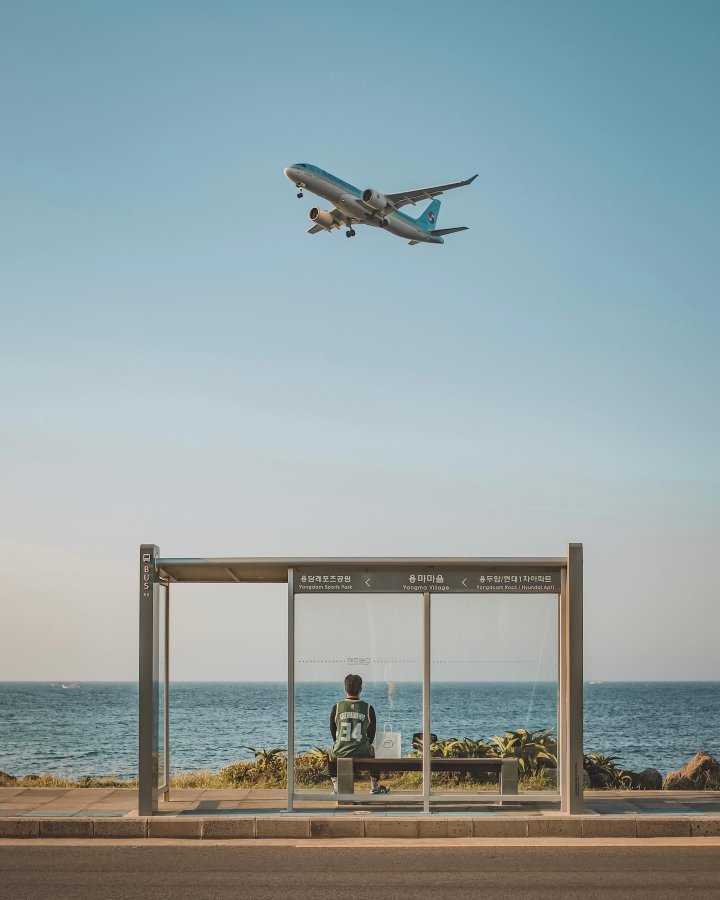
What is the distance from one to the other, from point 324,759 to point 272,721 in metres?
51.8

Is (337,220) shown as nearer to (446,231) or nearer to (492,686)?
(446,231)

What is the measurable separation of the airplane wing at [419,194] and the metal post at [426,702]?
86.6 ft

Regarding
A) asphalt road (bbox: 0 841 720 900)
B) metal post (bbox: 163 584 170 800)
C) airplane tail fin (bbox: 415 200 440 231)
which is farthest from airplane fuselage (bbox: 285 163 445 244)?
asphalt road (bbox: 0 841 720 900)

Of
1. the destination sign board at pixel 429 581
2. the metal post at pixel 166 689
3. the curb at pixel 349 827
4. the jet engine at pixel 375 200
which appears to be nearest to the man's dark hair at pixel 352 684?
the destination sign board at pixel 429 581

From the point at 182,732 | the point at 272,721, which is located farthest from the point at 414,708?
the point at 272,721

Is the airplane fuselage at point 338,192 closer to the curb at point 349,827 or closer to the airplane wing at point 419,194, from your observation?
the airplane wing at point 419,194

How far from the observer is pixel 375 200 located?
124 feet

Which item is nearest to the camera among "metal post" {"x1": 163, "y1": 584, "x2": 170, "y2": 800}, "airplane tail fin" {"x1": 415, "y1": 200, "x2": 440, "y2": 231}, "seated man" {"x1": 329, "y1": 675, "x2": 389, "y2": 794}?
"seated man" {"x1": 329, "y1": 675, "x2": 389, "y2": 794}

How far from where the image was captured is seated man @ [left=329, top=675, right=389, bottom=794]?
13.8m

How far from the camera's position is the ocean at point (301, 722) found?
1386 centimetres

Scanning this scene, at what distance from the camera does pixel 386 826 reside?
12.6 metres

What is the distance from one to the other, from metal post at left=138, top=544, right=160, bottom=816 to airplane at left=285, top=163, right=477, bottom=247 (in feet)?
84.8

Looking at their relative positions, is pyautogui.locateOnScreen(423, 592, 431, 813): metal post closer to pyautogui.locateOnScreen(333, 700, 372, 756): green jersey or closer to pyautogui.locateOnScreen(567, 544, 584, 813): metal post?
pyautogui.locateOnScreen(333, 700, 372, 756): green jersey

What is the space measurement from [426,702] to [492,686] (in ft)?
2.86
